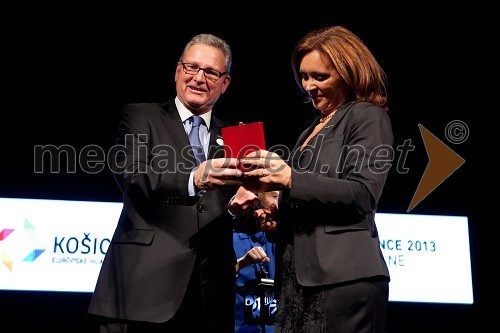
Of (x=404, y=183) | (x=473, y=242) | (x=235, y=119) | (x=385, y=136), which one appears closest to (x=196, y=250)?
(x=385, y=136)

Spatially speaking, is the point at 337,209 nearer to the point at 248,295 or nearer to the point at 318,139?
the point at 318,139

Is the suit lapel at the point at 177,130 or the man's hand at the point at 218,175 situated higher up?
the suit lapel at the point at 177,130

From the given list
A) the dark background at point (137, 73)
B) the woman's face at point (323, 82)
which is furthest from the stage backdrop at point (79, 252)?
the woman's face at point (323, 82)

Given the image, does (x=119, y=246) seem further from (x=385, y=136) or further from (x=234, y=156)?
(x=385, y=136)

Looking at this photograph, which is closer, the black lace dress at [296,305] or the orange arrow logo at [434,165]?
the black lace dress at [296,305]

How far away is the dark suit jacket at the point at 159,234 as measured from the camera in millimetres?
1748

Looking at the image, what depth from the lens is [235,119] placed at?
3.91 metres

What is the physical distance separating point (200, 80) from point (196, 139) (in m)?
0.22

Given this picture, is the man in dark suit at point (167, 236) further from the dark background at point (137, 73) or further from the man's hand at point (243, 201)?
the dark background at point (137, 73)

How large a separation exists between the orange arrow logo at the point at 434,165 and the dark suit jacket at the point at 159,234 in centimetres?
256

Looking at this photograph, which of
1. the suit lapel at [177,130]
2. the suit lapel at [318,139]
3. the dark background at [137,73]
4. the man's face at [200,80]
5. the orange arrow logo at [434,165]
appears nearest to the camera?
the suit lapel at [318,139]

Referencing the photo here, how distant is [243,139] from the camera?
1621mm

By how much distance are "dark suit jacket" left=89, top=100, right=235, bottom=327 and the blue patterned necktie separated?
5cm

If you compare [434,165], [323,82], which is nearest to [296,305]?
[323,82]
